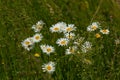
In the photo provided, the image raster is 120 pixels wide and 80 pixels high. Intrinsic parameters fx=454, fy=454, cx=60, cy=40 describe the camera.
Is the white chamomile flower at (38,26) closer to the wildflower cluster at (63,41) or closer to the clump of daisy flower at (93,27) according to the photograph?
the wildflower cluster at (63,41)

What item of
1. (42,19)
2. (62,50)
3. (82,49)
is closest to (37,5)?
(42,19)

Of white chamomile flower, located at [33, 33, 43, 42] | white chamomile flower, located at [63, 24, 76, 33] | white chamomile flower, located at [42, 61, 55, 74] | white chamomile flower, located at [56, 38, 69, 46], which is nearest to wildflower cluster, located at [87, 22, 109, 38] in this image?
white chamomile flower, located at [63, 24, 76, 33]

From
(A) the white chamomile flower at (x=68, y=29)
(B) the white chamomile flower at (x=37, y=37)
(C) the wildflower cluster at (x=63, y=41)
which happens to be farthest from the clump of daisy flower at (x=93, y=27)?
(B) the white chamomile flower at (x=37, y=37)

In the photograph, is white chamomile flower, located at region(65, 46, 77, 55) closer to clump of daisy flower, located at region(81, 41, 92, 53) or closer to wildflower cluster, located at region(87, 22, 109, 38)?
clump of daisy flower, located at region(81, 41, 92, 53)

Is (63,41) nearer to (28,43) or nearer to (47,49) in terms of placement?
(47,49)

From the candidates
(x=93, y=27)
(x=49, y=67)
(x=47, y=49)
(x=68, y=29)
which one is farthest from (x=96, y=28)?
(x=49, y=67)
